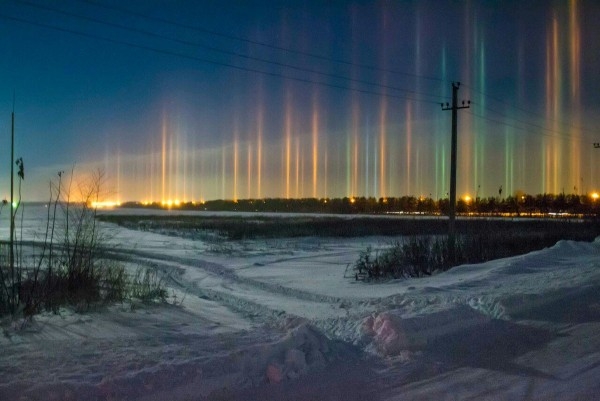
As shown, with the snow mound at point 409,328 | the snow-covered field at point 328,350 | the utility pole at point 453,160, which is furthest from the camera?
the utility pole at point 453,160

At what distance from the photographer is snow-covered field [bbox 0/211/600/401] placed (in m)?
6.80

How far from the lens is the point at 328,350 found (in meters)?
8.21

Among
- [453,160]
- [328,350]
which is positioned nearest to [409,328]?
[328,350]

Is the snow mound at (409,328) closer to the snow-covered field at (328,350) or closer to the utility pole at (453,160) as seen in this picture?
the snow-covered field at (328,350)

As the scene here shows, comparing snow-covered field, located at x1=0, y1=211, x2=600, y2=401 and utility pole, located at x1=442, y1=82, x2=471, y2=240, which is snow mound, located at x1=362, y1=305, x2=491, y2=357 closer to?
snow-covered field, located at x1=0, y1=211, x2=600, y2=401

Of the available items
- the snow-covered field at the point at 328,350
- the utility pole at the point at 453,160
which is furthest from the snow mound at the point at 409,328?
the utility pole at the point at 453,160

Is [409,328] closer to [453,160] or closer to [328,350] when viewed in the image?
[328,350]

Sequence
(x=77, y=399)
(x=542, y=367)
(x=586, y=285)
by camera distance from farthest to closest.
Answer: (x=586, y=285) < (x=542, y=367) < (x=77, y=399)

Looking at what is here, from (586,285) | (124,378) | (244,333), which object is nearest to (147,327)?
(244,333)

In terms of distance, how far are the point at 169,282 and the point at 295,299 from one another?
5.68 meters

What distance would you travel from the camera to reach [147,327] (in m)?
10.2

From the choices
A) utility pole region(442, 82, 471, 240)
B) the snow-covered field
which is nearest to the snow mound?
the snow-covered field

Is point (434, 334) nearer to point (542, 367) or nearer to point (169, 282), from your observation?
point (542, 367)

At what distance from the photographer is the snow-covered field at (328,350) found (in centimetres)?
680
